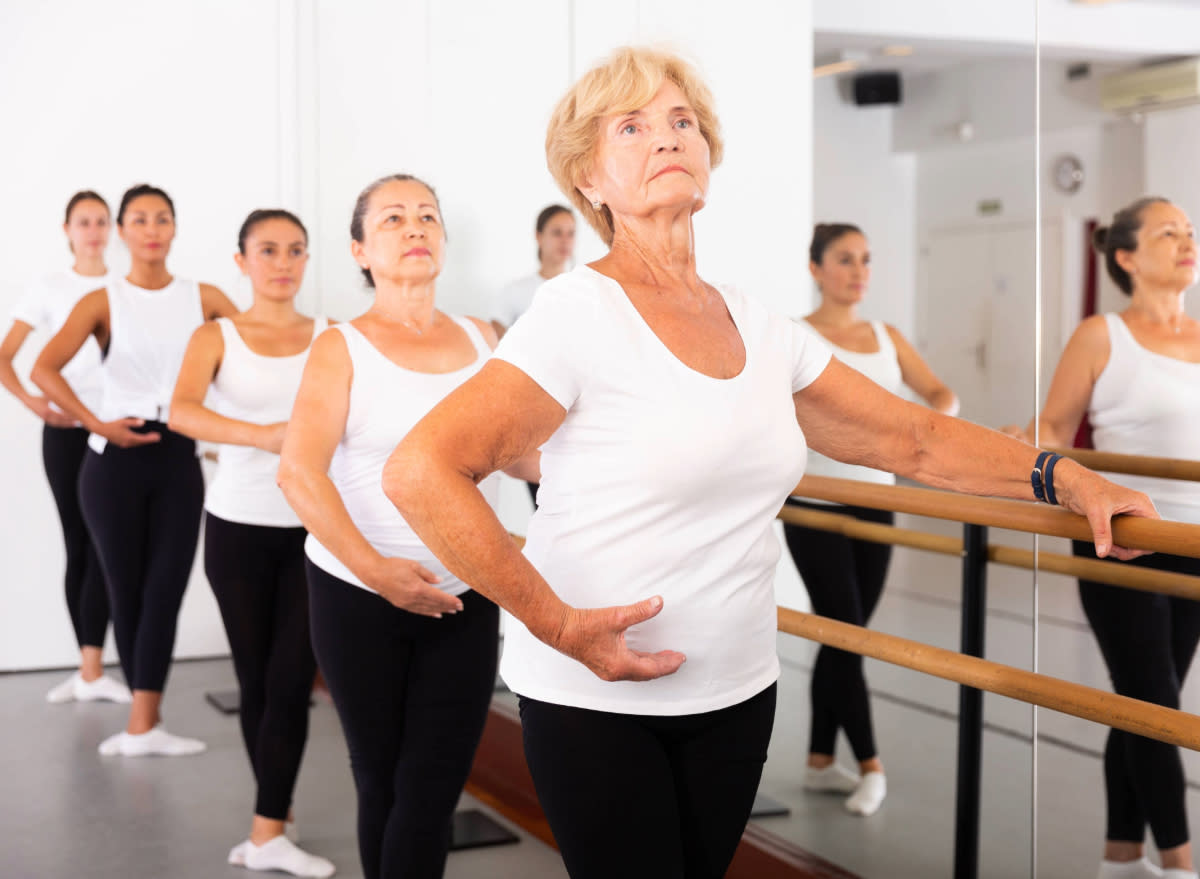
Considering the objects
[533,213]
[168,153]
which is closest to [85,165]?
[168,153]

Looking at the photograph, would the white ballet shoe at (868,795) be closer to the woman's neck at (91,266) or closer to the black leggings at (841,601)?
the black leggings at (841,601)

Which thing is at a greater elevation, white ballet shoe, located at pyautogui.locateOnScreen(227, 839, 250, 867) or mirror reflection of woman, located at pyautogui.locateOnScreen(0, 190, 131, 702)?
mirror reflection of woman, located at pyautogui.locateOnScreen(0, 190, 131, 702)

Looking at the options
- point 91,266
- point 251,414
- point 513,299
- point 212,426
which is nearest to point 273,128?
point 91,266

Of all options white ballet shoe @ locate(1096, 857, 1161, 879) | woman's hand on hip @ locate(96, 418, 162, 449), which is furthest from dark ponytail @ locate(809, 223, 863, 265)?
woman's hand on hip @ locate(96, 418, 162, 449)

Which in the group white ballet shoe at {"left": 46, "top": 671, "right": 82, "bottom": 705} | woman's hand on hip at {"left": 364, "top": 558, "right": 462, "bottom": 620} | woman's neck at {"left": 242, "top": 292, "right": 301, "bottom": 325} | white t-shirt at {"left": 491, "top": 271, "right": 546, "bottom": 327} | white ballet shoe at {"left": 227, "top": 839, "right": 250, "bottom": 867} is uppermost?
white t-shirt at {"left": 491, "top": 271, "right": 546, "bottom": 327}

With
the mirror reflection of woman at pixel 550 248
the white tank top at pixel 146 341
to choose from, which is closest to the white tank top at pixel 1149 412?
the mirror reflection of woman at pixel 550 248

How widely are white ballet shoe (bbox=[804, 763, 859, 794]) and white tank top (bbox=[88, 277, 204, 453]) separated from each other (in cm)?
268

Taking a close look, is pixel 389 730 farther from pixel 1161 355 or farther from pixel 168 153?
pixel 168 153

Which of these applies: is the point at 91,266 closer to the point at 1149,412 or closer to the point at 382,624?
the point at 382,624

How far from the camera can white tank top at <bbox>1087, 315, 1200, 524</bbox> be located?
204 cm

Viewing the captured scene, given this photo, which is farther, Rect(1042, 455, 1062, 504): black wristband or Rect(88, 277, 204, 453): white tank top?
Rect(88, 277, 204, 453): white tank top

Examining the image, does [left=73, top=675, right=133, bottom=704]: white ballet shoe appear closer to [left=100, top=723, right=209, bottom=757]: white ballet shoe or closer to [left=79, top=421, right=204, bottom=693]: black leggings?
[left=100, top=723, right=209, bottom=757]: white ballet shoe

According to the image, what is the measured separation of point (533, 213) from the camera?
415 cm

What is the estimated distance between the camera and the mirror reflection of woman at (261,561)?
3.36 meters
